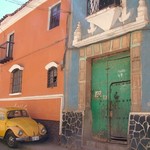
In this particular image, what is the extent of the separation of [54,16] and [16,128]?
557 cm

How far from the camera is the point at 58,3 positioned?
1391 cm

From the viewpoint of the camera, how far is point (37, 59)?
1485 centimetres

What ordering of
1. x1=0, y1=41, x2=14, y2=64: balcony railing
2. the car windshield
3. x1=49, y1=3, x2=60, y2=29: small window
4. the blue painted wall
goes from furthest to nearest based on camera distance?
x1=0, y1=41, x2=14, y2=64: balcony railing, x1=49, y1=3, x2=60, y2=29: small window, the car windshield, the blue painted wall

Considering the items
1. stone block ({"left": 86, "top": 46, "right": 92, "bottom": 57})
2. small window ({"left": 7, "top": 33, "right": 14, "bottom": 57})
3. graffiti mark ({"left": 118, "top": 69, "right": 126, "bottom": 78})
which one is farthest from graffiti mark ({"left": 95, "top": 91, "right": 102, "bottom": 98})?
small window ({"left": 7, "top": 33, "right": 14, "bottom": 57})

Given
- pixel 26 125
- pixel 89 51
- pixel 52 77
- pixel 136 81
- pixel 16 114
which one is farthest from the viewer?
pixel 52 77

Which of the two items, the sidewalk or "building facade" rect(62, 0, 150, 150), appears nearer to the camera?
"building facade" rect(62, 0, 150, 150)

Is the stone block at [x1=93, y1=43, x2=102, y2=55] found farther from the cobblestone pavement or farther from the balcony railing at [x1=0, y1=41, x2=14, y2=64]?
the balcony railing at [x1=0, y1=41, x2=14, y2=64]

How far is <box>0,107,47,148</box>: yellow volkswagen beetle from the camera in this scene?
38.4 ft

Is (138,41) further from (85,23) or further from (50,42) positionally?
(50,42)

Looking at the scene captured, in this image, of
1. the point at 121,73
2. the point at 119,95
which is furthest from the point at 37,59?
the point at 119,95

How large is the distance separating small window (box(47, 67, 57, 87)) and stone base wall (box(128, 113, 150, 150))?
5107 mm

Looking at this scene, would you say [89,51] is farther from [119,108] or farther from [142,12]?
[142,12]

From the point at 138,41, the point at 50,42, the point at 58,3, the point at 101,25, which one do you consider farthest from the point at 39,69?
the point at 138,41

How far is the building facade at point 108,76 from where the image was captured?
29.6 feet
